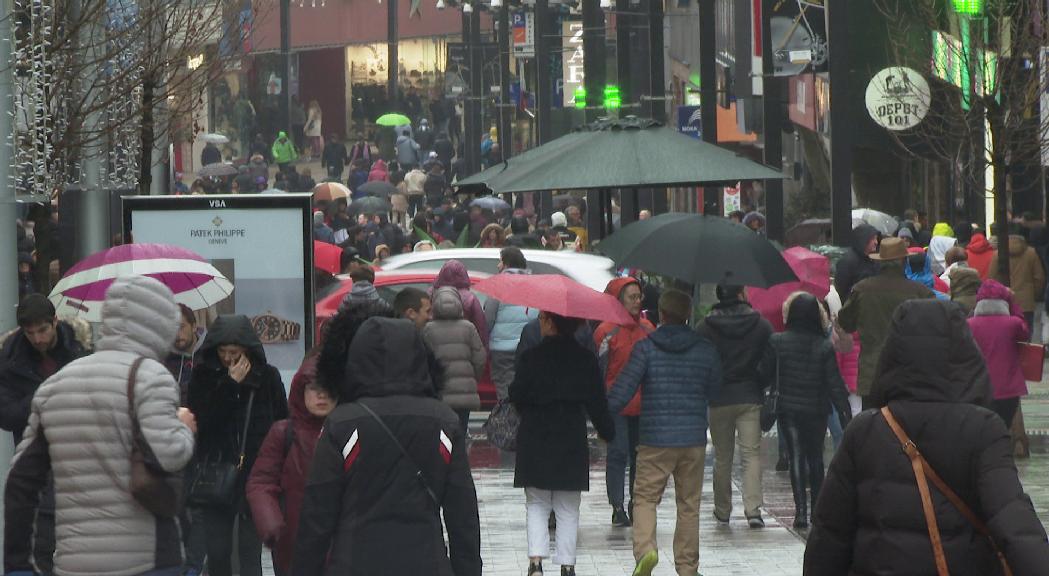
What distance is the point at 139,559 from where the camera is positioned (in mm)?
6059

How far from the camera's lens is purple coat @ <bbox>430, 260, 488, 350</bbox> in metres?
14.3

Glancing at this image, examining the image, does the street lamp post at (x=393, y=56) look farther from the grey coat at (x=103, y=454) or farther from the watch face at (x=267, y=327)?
the grey coat at (x=103, y=454)

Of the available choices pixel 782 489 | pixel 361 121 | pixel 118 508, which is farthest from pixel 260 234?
pixel 361 121

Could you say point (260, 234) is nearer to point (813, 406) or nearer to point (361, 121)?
point (813, 406)

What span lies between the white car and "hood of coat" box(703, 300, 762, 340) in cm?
560

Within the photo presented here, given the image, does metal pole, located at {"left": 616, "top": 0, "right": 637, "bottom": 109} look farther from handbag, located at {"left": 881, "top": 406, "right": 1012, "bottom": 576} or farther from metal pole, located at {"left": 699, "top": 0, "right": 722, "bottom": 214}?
handbag, located at {"left": 881, "top": 406, "right": 1012, "bottom": 576}

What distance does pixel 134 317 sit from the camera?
6.18 meters

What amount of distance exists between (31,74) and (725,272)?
4088 mm

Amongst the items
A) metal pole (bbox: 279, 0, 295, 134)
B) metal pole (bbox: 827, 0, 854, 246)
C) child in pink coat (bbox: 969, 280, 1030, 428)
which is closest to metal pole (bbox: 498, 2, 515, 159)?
metal pole (bbox: 279, 0, 295, 134)

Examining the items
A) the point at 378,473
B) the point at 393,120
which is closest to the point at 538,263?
the point at 378,473

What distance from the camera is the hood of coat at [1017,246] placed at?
22.6 meters

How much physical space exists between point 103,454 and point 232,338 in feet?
8.32

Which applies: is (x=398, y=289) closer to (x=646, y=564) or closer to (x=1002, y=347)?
(x=1002, y=347)

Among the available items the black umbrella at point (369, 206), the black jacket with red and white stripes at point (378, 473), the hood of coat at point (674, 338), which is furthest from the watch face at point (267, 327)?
the black umbrella at point (369, 206)
